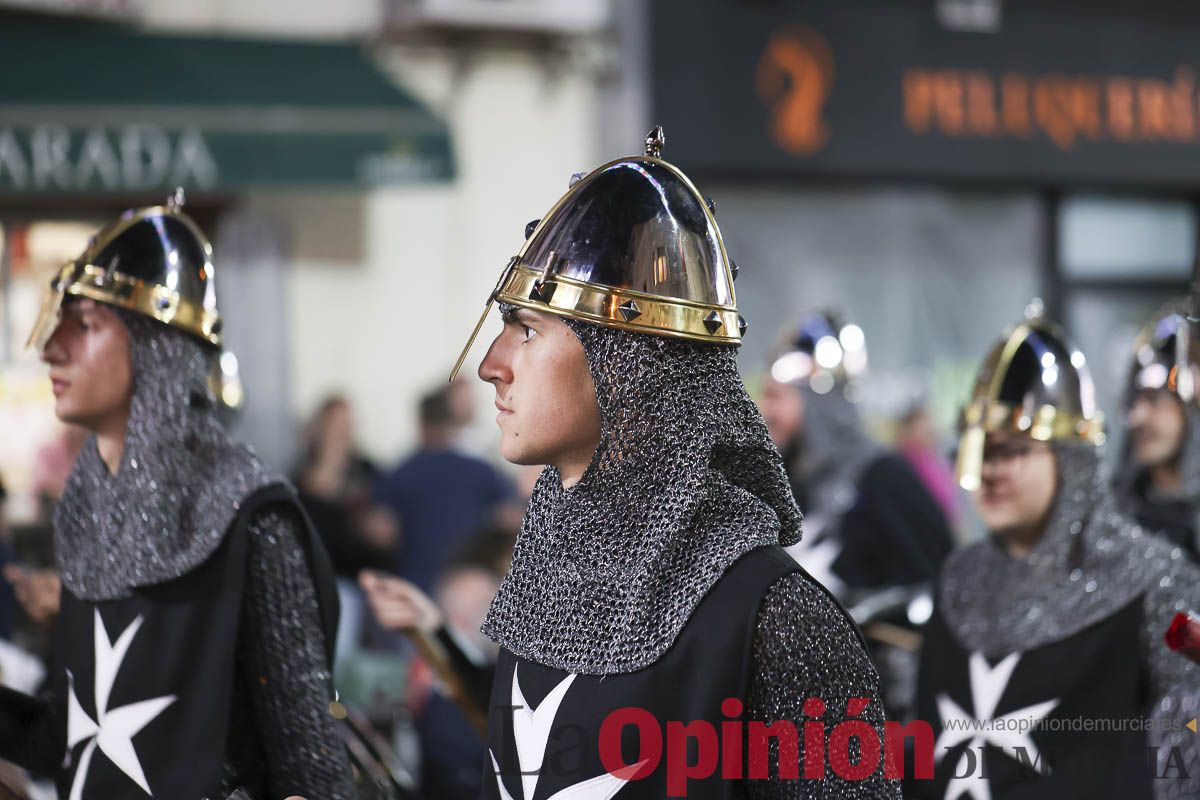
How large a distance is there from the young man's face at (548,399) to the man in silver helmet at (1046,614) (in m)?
1.45

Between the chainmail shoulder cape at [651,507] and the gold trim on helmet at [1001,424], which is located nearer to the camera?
the chainmail shoulder cape at [651,507]

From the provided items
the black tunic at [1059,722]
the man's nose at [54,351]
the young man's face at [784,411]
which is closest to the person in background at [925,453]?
the young man's face at [784,411]

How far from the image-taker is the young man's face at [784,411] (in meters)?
6.48

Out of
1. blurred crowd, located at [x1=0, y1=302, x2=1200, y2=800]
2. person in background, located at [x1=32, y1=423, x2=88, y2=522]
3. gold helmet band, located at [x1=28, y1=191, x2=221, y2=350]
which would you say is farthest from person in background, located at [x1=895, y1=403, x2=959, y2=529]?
gold helmet band, located at [x1=28, y1=191, x2=221, y2=350]

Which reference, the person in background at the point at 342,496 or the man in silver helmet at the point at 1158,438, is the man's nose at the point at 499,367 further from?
the person in background at the point at 342,496

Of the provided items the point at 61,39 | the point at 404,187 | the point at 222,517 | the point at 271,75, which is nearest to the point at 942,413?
the point at 404,187

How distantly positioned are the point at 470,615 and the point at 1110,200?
9429mm

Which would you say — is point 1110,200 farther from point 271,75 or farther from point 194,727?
point 194,727

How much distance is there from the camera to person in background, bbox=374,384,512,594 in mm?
7950

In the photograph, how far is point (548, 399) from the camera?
94.5 inches

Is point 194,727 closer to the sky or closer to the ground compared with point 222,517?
closer to the ground

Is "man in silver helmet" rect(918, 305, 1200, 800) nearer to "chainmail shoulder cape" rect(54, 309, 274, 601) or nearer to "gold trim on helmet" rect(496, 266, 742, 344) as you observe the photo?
"gold trim on helmet" rect(496, 266, 742, 344)

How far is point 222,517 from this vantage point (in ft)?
10.3

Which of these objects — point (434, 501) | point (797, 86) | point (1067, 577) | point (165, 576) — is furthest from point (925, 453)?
point (165, 576)
